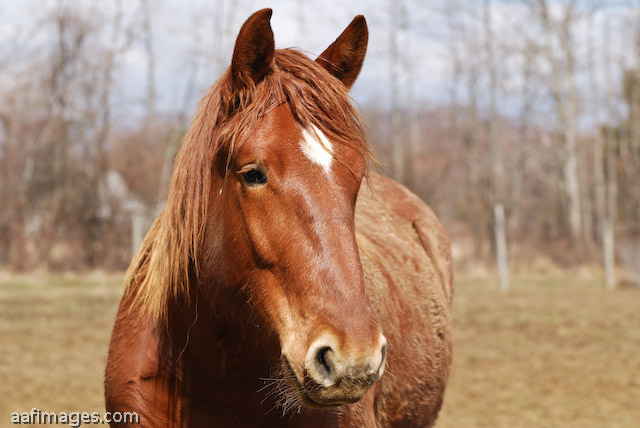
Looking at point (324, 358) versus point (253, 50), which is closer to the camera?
point (324, 358)

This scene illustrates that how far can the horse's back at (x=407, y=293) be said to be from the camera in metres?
3.12

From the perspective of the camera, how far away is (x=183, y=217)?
235cm

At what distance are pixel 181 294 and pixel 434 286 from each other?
212 centimetres

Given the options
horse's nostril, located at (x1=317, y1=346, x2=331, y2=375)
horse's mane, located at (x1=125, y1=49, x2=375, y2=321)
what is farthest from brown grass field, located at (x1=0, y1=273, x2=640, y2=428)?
horse's nostril, located at (x1=317, y1=346, x2=331, y2=375)

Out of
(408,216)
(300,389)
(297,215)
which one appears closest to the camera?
(300,389)

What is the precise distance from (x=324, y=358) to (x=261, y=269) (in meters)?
0.39

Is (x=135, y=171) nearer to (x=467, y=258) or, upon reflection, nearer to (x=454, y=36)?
(x=467, y=258)

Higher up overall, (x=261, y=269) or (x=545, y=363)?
(x=261, y=269)

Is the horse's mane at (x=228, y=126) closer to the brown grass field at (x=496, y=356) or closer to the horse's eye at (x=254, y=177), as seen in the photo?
the horse's eye at (x=254, y=177)

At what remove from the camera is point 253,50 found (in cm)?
220

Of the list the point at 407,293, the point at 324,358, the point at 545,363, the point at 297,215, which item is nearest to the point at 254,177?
the point at 297,215

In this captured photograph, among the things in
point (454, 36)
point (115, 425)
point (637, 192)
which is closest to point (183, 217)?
point (115, 425)

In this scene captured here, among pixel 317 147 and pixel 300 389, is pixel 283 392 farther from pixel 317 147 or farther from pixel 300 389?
pixel 317 147

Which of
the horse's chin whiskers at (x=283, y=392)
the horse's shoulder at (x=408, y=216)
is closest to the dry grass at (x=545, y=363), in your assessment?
the horse's shoulder at (x=408, y=216)
